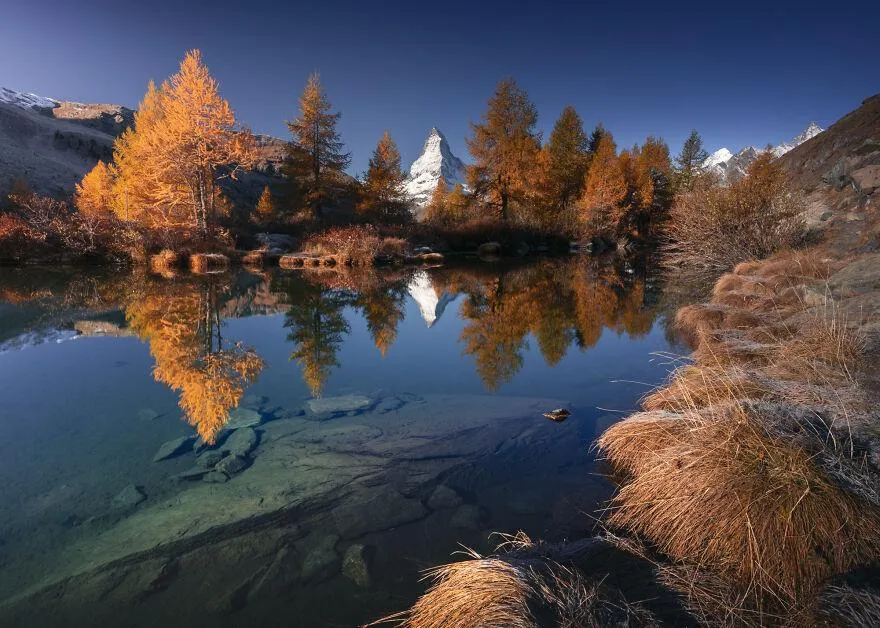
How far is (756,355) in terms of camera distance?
594cm

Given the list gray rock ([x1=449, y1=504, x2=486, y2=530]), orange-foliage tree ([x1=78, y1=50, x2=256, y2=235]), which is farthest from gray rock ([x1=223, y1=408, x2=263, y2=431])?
orange-foliage tree ([x1=78, y1=50, x2=256, y2=235])

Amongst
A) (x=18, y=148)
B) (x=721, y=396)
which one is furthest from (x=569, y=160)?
(x=18, y=148)

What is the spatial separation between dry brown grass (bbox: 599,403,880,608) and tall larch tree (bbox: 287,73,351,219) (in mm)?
33486

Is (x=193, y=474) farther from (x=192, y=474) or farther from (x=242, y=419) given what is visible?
(x=242, y=419)

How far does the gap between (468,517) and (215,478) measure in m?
2.37

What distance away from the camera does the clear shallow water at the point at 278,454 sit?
113 inches

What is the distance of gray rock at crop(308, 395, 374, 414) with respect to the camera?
19.4 ft

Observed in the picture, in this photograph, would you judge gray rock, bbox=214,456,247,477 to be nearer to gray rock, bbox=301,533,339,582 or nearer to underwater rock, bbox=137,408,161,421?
gray rock, bbox=301,533,339,582

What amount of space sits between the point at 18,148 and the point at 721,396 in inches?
3578

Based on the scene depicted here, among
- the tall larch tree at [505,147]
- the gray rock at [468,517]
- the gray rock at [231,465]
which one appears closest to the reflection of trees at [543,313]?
the gray rock at [468,517]

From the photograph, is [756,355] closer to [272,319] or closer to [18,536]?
[18,536]

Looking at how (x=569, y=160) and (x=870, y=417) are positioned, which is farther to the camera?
(x=569, y=160)

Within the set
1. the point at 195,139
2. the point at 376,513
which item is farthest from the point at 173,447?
the point at 195,139

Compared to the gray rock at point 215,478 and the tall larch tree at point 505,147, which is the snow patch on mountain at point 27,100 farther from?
the gray rock at point 215,478
